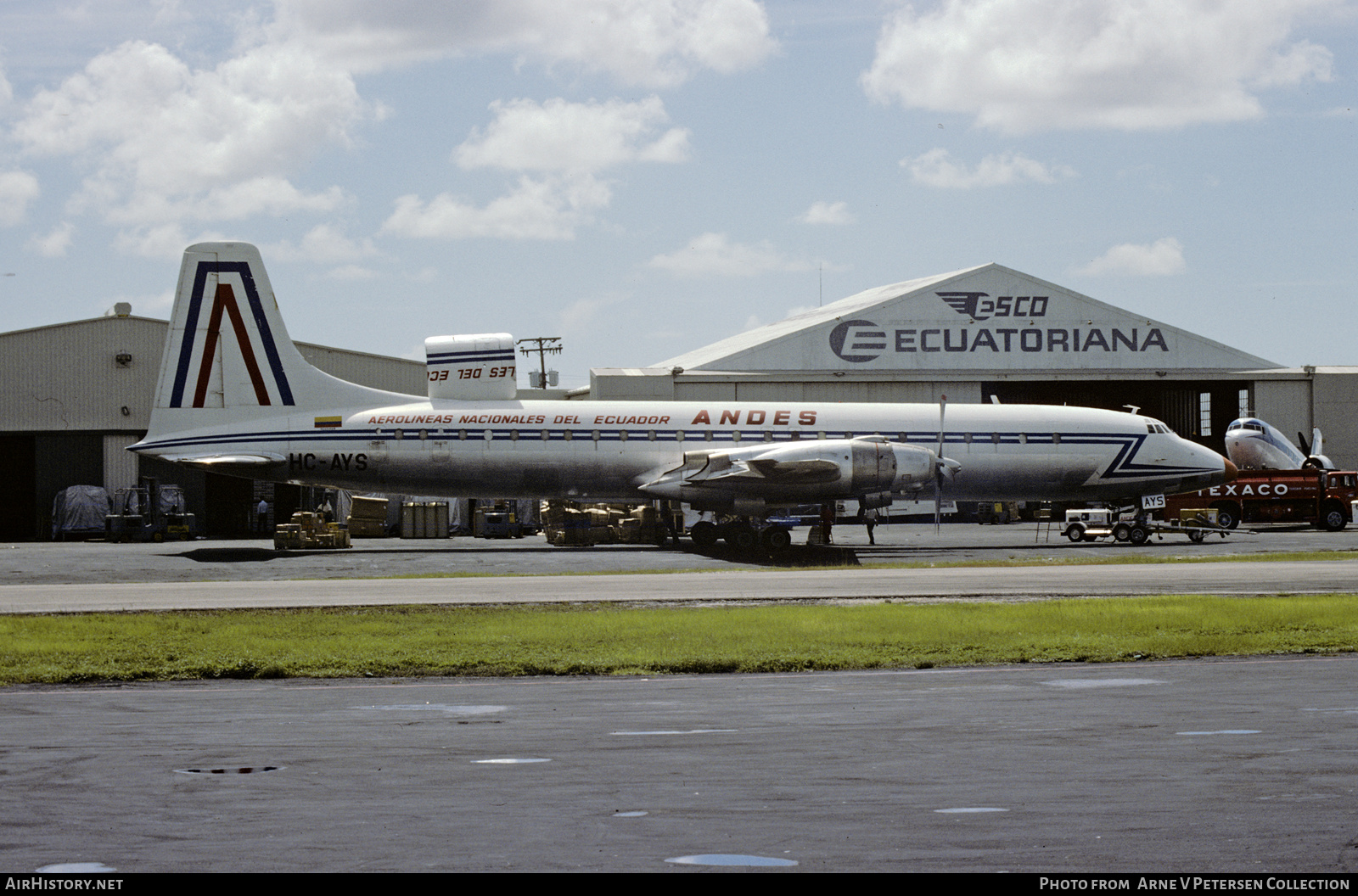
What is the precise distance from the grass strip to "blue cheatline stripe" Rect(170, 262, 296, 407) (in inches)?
769

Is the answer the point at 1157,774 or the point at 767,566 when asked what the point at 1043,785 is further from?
the point at 767,566

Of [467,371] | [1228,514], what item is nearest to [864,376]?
[1228,514]

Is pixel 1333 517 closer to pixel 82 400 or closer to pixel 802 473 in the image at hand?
pixel 802 473

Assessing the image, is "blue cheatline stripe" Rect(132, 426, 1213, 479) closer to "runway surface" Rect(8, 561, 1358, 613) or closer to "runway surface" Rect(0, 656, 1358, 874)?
"runway surface" Rect(8, 561, 1358, 613)

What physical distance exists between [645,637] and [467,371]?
25.6 metres

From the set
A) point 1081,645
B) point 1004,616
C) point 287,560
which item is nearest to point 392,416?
point 287,560

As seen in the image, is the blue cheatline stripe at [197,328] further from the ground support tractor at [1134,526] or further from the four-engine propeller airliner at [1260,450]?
the four-engine propeller airliner at [1260,450]

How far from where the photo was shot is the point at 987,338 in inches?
2589

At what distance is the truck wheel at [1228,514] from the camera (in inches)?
2148

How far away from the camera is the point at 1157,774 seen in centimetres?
896

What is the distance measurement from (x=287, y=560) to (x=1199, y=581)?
25726mm

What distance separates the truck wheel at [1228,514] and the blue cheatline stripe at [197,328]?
3994 centimetres

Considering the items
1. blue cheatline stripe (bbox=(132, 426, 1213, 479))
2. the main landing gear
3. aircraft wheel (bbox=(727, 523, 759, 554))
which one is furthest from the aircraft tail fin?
aircraft wheel (bbox=(727, 523, 759, 554))

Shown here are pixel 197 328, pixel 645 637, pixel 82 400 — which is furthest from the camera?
pixel 82 400
